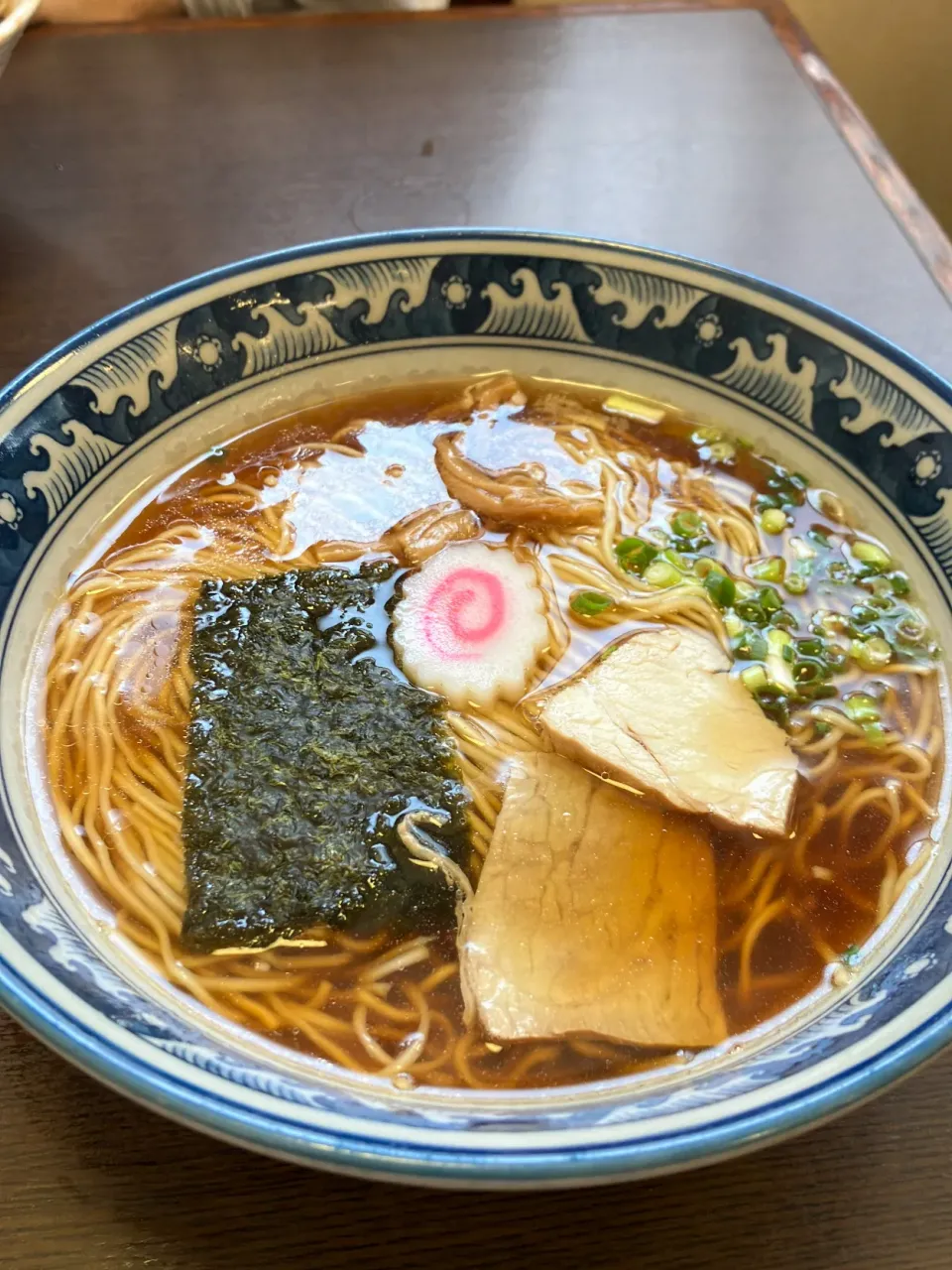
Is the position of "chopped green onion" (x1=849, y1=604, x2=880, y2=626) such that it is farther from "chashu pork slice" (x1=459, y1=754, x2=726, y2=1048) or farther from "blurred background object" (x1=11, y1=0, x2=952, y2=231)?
"blurred background object" (x1=11, y1=0, x2=952, y2=231)

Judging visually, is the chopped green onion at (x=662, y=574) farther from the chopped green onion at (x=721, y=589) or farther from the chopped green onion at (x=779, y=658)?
the chopped green onion at (x=779, y=658)

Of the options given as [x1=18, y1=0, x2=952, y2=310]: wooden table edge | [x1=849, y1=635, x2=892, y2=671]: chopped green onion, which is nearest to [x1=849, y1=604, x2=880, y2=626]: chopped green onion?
[x1=849, y1=635, x2=892, y2=671]: chopped green onion

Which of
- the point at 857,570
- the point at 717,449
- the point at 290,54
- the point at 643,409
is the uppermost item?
the point at 290,54

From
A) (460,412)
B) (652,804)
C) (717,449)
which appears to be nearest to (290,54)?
(460,412)

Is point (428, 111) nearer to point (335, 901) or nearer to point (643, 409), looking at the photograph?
point (643, 409)

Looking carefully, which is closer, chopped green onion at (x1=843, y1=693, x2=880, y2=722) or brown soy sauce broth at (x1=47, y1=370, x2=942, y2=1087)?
brown soy sauce broth at (x1=47, y1=370, x2=942, y2=1087)
